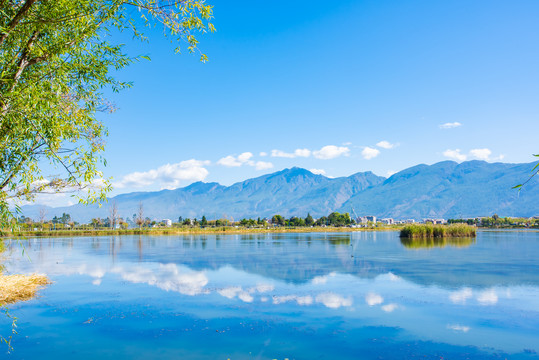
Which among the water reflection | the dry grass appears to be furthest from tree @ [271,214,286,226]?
the dry grass

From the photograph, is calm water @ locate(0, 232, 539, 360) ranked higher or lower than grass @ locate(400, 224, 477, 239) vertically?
higher

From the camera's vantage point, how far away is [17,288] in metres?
17.1

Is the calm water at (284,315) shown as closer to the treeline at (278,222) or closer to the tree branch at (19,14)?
the tree branch at (19,14)

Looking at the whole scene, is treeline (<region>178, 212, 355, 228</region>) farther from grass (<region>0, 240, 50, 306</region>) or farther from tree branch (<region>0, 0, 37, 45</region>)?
tree branch (<region>0, 0, 37, 45</region>)

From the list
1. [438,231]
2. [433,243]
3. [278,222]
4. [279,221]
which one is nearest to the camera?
[433,243]

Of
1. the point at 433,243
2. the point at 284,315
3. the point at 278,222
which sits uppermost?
the point at 284,315

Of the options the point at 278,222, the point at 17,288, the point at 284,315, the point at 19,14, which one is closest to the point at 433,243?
the point at 284,315

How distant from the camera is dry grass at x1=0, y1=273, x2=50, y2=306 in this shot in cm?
1620

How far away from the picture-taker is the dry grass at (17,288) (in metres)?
16.2

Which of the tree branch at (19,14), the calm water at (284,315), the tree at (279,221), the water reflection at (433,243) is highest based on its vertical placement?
the tree branch at (19,14)

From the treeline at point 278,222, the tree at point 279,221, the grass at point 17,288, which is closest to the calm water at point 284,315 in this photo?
the grass at point 17,288

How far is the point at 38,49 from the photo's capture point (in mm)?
7047

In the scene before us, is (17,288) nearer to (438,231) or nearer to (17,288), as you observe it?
(17,288)

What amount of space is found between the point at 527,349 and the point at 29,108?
12853mm
